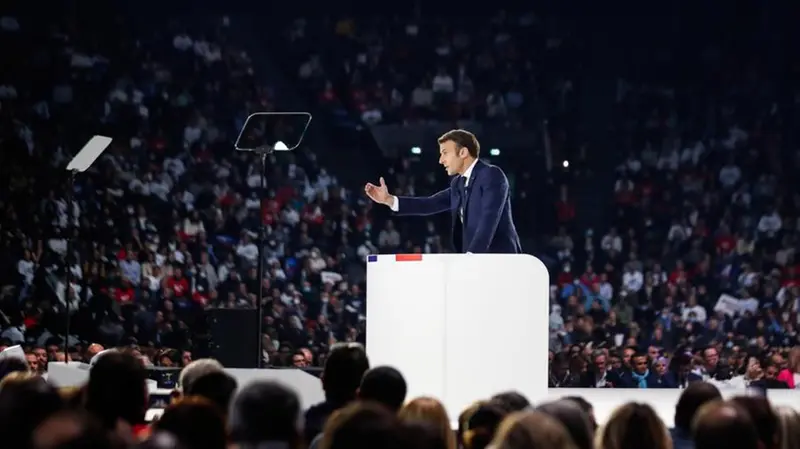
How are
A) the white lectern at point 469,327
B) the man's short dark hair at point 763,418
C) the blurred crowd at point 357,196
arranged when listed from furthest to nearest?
1. the blurred crowd at point 357,196
2. the white lectern at point 469,327
3. the man's short dark hair at point 763,418

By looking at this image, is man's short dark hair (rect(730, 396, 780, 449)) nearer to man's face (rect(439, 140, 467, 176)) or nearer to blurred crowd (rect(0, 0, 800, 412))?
man's face (rect(439, 140, 467, 176))

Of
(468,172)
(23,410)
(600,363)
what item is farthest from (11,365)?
(600,363)

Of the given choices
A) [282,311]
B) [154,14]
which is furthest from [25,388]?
[154,14]

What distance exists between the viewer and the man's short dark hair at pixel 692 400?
4.54 metres

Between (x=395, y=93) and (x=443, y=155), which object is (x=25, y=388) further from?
(x=395, y=93)

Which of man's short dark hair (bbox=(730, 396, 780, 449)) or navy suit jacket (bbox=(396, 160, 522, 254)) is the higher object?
navy suit jacket (bbox=(396, 160, 522, 254))

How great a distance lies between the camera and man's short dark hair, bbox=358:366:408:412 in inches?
177

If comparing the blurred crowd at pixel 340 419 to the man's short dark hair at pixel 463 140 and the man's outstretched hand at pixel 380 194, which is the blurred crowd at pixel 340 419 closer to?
the man's short dark hair at pixel 463 140

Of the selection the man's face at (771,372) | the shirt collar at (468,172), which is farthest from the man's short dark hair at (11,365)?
the man's face at (771,372)

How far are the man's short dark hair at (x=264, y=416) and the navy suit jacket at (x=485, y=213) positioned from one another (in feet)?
11.7

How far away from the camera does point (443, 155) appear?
7223mm

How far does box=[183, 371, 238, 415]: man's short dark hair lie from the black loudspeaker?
3.31m

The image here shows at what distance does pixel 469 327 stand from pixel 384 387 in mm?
1970

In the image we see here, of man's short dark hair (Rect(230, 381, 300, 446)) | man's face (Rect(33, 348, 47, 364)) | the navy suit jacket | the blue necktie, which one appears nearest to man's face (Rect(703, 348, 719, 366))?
the navy suit jacket
